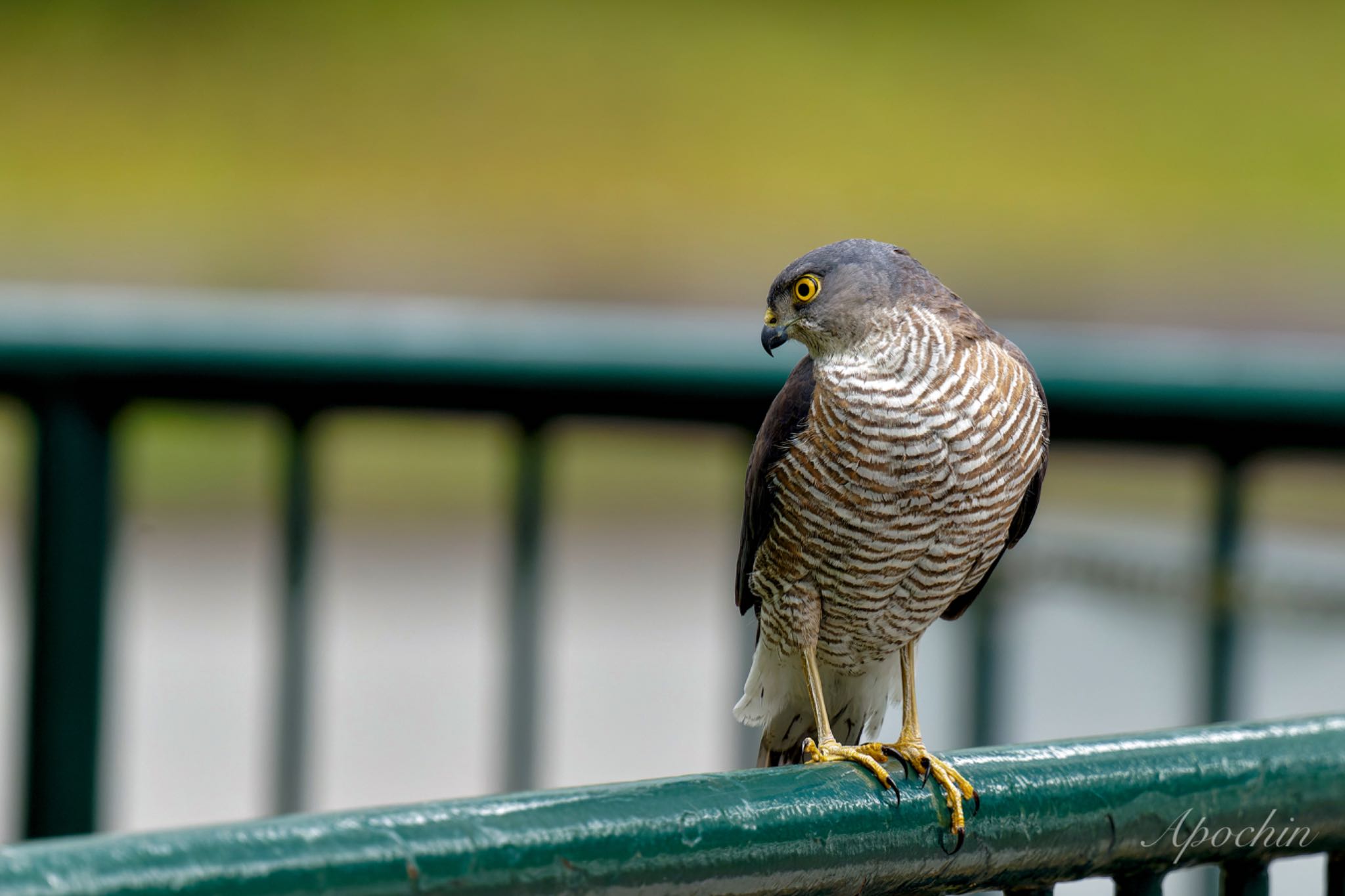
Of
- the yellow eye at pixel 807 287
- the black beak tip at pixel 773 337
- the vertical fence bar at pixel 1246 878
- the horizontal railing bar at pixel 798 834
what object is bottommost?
the vertical fence bar at pixel 1246 878

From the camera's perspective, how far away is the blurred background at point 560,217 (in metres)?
7.62

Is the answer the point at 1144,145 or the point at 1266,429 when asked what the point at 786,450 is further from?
the point at 1144,145

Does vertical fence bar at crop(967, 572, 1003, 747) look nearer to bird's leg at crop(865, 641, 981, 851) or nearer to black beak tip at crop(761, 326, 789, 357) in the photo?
bird's leg at crop(865, 641, 981, 851)

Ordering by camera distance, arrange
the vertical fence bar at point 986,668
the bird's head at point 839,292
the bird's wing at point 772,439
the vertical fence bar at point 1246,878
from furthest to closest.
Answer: the vertical fence bar at point 986,668 < the bird's wing at point 772,439 < the vertical fence bar at point 1246,878 < the bird's head at point 839,292

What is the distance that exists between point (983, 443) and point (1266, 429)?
4.25 ft

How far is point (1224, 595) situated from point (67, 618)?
1.68 metres

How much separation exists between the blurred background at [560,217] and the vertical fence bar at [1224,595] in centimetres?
385

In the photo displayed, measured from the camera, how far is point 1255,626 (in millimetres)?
2447

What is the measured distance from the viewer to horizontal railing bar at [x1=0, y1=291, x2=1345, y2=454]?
7.34ft

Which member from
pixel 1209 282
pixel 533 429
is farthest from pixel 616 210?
pixel 533 429

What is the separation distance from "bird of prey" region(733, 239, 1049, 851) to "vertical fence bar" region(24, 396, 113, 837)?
1201 millimetres

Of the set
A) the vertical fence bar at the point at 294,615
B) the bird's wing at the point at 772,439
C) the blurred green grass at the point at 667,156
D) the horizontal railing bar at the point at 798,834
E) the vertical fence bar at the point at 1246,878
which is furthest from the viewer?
the blurred green grass at the point at 667,156
